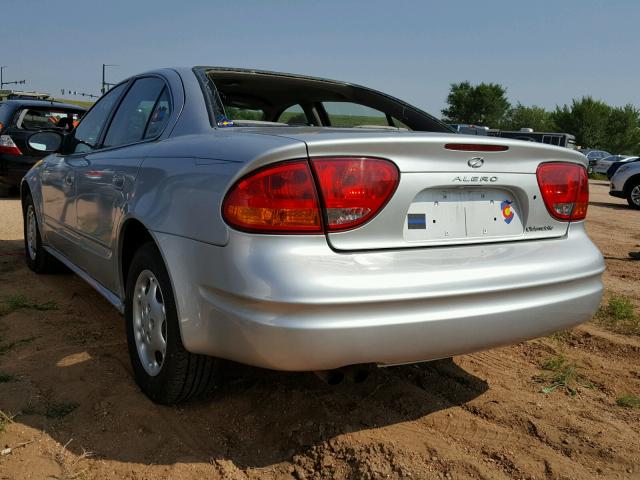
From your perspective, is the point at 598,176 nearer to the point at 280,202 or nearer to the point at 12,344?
the point at 12,344

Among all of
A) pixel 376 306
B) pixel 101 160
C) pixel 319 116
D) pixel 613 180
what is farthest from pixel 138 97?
pixel 613 180

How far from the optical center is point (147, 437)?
2.48 m

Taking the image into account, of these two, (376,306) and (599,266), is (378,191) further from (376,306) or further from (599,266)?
(599,266)

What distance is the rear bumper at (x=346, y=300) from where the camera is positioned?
1994 millimetres

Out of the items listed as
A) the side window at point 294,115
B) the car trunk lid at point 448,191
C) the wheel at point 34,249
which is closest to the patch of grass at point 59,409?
the car trunk lid at point 448,191

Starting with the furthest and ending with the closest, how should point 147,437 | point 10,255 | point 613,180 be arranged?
point 613,180 → point 10,255 → point 147,437

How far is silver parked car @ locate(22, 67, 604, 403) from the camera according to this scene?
2031 mm

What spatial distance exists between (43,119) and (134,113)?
26.8ft

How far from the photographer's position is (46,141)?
4.35 meters

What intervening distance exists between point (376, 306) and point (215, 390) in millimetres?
1177

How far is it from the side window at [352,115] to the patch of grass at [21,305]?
232cm

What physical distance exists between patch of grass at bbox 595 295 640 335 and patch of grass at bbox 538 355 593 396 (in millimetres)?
794

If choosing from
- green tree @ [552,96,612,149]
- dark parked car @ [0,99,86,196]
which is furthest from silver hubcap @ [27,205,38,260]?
green tree @ [552,96,612,149]

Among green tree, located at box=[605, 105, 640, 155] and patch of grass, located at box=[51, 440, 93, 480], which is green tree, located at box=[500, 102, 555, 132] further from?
patch of grass, located at box=[51, 440, 93, 480]
